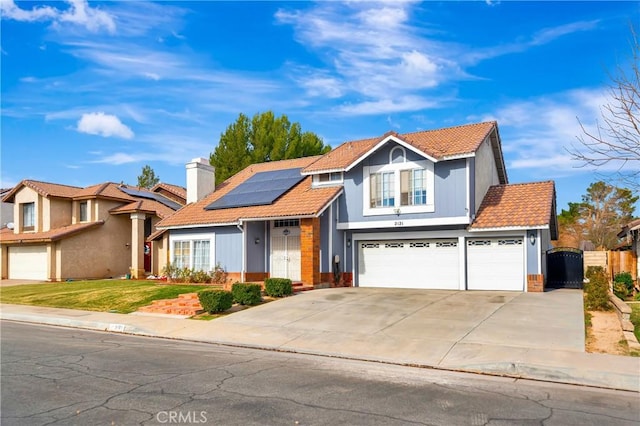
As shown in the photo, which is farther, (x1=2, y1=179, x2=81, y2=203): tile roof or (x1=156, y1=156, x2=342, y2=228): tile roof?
(x1=2, y1=179, x2=81, y2=203): tile roof

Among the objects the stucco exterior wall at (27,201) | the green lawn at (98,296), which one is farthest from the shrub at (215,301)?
the stucco exterior wall at (27,201)

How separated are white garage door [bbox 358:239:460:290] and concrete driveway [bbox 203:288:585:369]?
1997 millimetres

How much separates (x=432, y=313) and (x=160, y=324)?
26.8ft

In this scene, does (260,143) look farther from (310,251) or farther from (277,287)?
(277,287)

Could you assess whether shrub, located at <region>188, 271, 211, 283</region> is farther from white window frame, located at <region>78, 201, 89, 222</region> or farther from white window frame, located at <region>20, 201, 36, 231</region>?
white window frame, located at <region>20, 201, 36, 231</region>

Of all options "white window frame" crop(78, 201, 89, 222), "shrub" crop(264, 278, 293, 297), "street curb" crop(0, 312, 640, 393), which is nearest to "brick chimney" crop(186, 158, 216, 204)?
"white window frame" crop(78, 201, 89, 222)

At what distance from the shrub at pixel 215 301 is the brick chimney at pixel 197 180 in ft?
42.4

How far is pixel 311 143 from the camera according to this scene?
42.1 metres

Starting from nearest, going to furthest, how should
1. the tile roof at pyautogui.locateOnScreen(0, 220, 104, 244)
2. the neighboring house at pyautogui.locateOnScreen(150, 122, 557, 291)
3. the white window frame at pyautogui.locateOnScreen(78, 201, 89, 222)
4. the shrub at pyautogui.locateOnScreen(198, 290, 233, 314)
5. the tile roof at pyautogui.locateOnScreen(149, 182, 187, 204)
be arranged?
the shrub at pyautogui.locateOnScreen(198, 290, 233, 314)
the neighboring house at pyautogui.locateOnScreen(150, 122, 557, 291)
the tile roof at pyautogui.locateOnScreen(0, 220, 104, 244)
the white window frame at pyautogui.locateOnScreen(78, 201, 89, 222)
the tile roof at pyautogui.locateOnScreen(149, 182, 187, 204)

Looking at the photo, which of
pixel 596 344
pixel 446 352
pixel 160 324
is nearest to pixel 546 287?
pixel 596 344

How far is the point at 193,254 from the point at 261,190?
4.66 m

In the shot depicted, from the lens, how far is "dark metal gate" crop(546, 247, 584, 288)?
70.9ft

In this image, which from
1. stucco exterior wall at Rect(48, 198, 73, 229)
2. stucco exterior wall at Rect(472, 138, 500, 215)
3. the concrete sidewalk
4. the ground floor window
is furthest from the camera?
stucco exterior wall at Rect(48, 198, 73, 229)

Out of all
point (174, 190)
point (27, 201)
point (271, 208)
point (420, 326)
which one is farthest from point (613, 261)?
point (27, 201)
